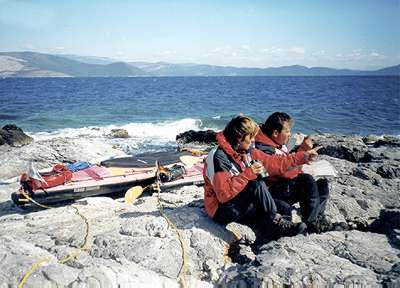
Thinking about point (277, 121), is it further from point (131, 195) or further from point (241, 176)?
point (131, 195)

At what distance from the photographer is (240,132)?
13.5ft

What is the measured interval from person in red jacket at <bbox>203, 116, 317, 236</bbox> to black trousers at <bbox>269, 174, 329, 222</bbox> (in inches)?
10.8

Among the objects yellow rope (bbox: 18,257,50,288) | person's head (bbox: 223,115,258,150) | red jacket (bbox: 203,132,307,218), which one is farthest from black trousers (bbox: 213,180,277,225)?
yellow rope (bbox: 18,257,50,288)

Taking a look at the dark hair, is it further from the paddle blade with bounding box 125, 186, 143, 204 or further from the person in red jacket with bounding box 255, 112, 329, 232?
the paddle blade with bounding box 125, 186, 143, 204

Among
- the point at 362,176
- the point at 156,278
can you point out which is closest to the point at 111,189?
the point at 156,278

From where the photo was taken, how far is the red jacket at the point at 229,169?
162 inches

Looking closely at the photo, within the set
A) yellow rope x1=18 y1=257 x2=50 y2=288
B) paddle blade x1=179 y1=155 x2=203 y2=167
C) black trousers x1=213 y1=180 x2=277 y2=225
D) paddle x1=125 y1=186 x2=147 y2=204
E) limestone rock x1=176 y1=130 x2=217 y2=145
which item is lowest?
limestone rock x1=176 y1=130 x2=217 y2=145

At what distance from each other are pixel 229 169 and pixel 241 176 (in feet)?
0.68

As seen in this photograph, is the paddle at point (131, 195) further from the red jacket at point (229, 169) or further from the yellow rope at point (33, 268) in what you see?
the yellow rope at point (33, 268)

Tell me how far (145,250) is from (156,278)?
1.48 ft

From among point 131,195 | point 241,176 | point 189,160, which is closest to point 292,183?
point 241,176

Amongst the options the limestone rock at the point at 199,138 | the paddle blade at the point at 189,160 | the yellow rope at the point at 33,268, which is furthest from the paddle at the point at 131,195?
the limestone rock at the point at 199,138

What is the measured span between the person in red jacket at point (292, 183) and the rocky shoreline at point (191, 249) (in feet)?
0.98

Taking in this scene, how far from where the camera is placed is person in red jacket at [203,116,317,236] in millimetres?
4105
